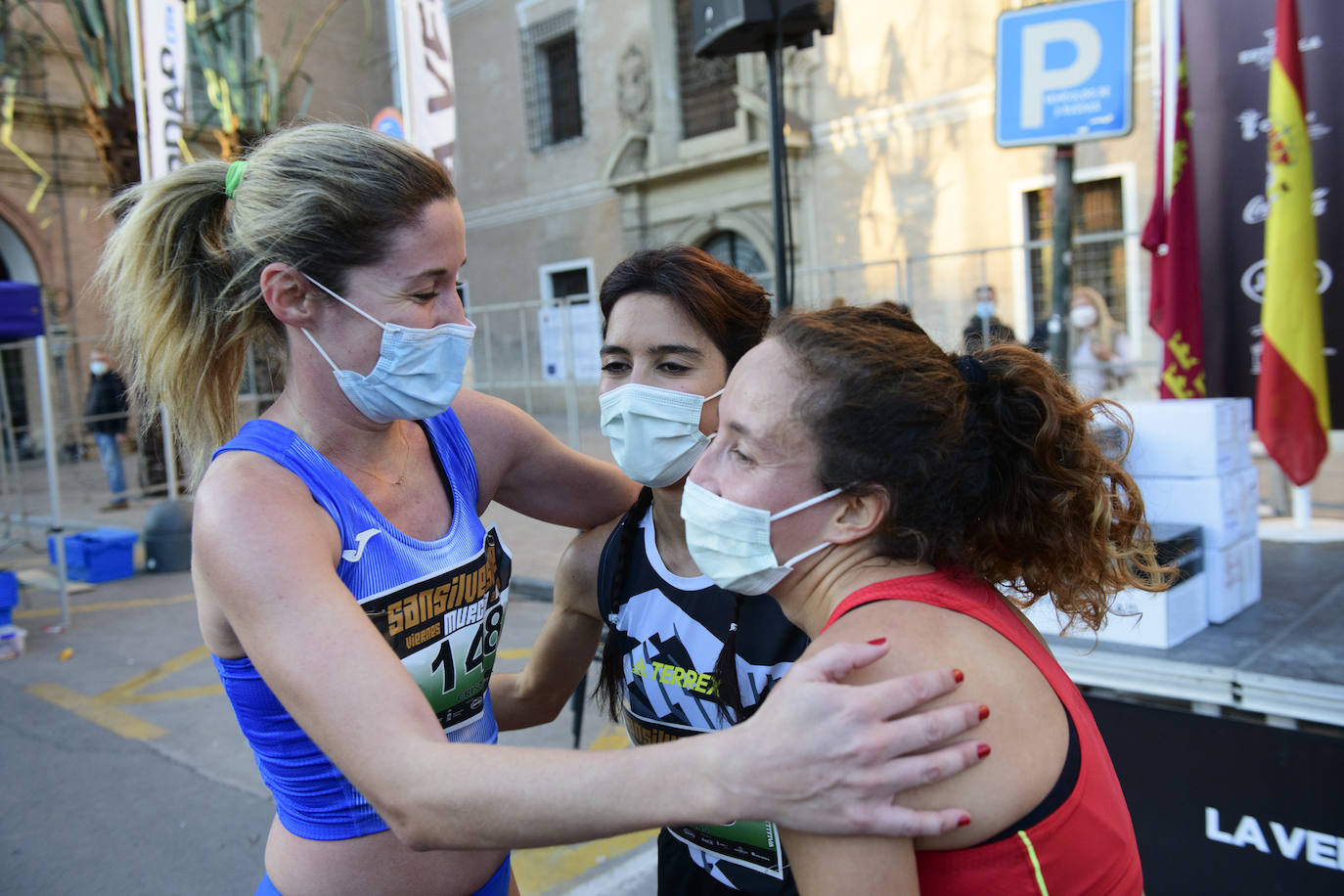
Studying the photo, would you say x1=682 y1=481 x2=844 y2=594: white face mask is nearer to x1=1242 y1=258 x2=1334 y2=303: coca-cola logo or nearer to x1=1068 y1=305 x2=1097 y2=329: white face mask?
x1=1242 y1=258 x2=1334 y2=303: coca-cola logo

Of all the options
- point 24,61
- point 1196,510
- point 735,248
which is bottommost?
point 1196,510

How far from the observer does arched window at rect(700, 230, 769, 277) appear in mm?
15648

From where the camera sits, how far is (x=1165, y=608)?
2.81 metres

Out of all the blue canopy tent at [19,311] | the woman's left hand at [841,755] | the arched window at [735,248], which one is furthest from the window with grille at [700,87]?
the woman's left hand at [841,755]

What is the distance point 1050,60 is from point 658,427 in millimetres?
2779

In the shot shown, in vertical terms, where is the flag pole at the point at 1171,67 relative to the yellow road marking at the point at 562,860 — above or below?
above

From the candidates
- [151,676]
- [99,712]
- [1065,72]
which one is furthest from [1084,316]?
[99,712]

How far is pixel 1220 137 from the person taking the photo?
489 cm

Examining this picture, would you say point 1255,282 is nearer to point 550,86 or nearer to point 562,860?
point 562,860

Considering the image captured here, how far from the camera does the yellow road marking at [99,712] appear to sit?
4.51 m

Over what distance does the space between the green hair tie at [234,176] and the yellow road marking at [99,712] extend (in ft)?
12.5

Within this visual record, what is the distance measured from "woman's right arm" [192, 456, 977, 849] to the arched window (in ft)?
47.8

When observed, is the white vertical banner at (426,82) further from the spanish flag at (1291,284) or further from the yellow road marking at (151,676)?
the spanish flag at (1291,284)

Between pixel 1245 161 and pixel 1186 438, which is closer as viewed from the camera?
pixel 1186 438
